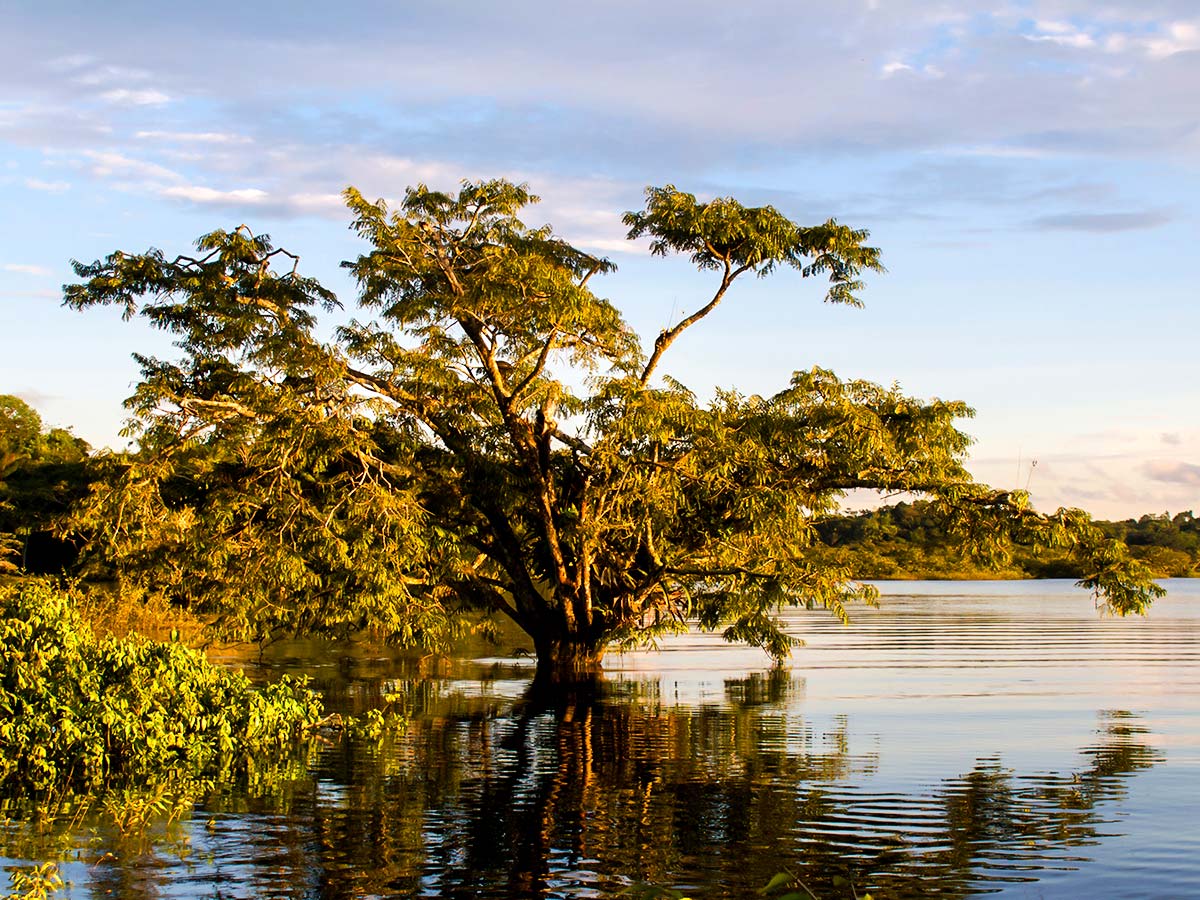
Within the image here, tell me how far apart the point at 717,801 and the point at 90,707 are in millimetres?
6951

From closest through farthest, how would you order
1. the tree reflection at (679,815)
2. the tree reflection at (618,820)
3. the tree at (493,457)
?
the tree reflection at (618,820), the tree reflection at (679,815), the tree at (493,457)

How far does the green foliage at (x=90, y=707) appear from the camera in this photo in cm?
1427

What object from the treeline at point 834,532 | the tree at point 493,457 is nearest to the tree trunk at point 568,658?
the tree at point 493,457

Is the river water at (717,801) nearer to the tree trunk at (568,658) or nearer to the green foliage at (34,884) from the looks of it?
the green foliage at (34,884)

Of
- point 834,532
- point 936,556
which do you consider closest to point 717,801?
point 936,556

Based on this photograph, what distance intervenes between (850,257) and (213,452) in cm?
1313

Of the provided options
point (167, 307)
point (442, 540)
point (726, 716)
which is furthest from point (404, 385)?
point (726, 716)

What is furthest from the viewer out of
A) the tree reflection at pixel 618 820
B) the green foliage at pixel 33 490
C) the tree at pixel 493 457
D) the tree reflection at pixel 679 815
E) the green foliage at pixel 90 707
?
the green foliage at pixel 33 490

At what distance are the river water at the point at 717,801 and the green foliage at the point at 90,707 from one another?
4.81ft

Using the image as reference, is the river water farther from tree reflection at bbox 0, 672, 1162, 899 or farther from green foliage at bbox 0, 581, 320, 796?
green foliage at bbox 0, 581, 320, 796

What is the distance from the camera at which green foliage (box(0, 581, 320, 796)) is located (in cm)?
1427

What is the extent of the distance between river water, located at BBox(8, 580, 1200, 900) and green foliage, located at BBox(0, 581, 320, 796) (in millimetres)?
1465

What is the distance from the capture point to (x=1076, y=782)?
1459 cm

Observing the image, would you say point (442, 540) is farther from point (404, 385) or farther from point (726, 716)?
point (726, 716)
